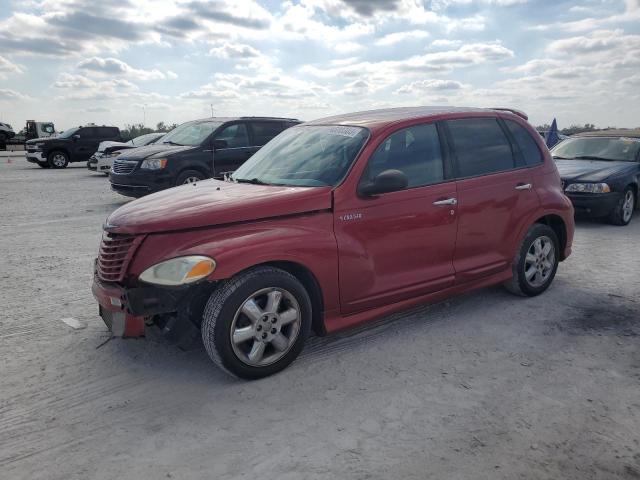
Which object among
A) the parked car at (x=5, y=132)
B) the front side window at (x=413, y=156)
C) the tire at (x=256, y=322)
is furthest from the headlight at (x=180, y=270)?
the parked car at (x=5, y=132)

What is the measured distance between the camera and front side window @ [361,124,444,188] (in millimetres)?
4207

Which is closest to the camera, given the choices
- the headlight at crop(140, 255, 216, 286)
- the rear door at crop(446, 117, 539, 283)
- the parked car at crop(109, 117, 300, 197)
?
the headlight at crop(140, 255, 216, 286)

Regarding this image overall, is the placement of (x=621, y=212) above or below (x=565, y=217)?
below

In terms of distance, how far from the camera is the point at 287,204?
377cm

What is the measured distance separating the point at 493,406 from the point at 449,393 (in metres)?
0.28

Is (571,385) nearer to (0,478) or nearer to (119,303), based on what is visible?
(119,303)

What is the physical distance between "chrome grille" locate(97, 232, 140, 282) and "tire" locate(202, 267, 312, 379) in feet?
1.98

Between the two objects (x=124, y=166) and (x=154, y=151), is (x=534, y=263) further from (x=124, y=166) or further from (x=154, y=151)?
(x=124, y=166)

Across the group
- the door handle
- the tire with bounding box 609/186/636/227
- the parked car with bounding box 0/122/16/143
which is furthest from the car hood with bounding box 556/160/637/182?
the parked car with bounding box 0/122/16/143

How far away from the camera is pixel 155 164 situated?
10766mm

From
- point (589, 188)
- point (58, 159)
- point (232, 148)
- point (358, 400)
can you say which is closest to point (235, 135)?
point (232, 148)

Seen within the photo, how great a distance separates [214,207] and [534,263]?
127 inches

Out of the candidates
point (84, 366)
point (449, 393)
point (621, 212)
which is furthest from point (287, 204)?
point (621, 212)

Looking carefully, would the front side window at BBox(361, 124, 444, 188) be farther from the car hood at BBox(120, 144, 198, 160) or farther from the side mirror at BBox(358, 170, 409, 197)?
the car hood at BBox(120, 144, 198, 160)
